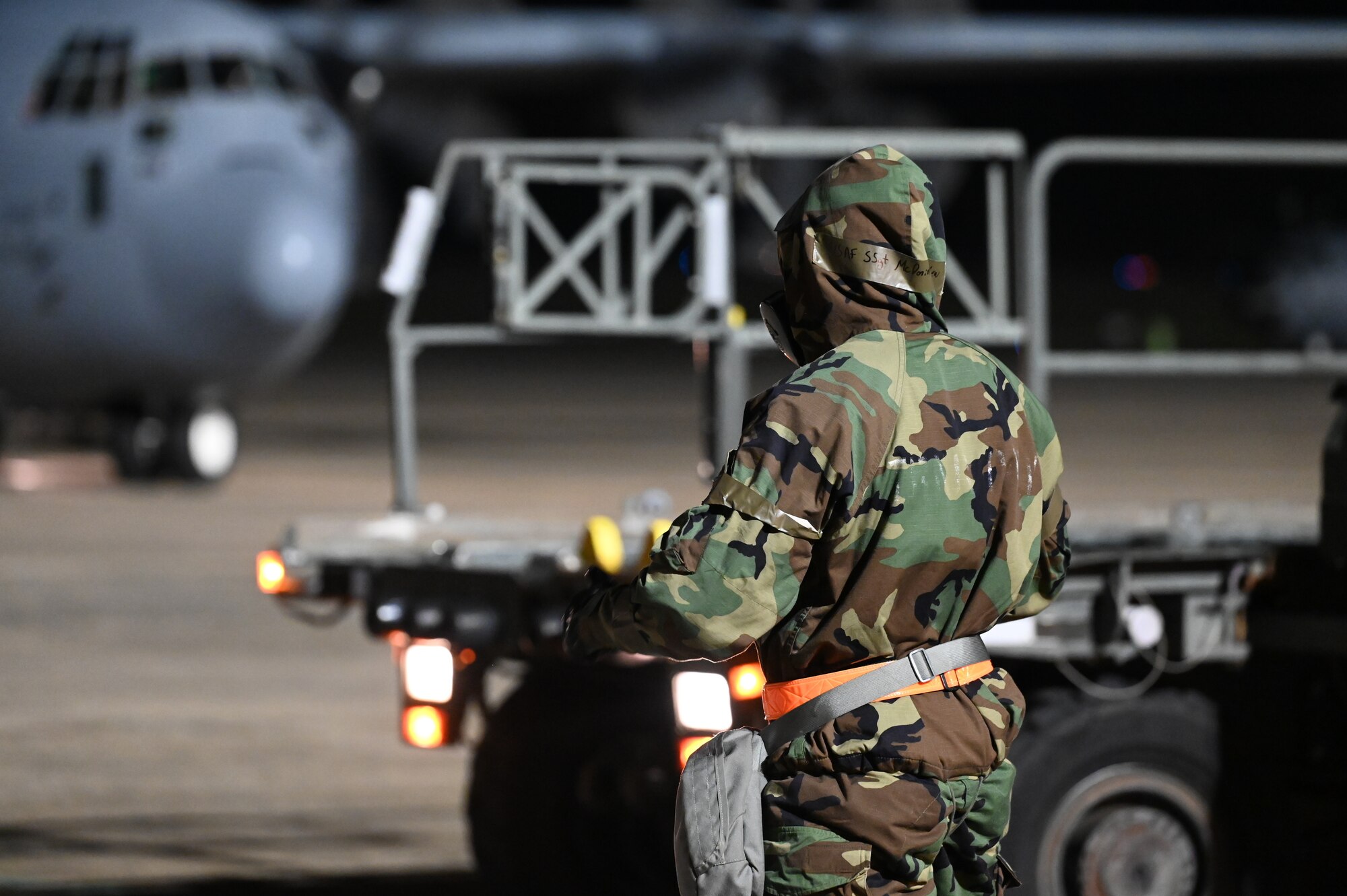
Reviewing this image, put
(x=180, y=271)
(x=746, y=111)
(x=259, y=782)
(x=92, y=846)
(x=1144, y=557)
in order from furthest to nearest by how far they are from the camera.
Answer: (x=746, y=111) → (x=180, y=271) → (x=259, y=782) → (x=92, y=846) → (x=1144, y=557)

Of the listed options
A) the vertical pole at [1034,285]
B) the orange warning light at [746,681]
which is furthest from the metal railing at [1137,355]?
the orange warning light at [746,681]

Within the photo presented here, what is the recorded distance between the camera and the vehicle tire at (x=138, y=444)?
1603 cm

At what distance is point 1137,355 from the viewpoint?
5.39 metres

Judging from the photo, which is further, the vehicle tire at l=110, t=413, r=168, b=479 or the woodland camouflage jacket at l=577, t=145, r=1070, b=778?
the vehicle tire at l=110, t=413, r=168, b=479

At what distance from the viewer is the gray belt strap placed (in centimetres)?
265

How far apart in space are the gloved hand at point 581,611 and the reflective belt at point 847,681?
26 centimetres

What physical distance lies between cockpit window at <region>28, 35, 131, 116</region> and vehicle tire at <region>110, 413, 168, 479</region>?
2545 mm

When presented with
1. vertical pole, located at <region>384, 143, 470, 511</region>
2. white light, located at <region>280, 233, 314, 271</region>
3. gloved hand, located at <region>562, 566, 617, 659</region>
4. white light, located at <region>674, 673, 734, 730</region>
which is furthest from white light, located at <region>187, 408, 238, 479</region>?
gloved hand, located at <region>562, 566, 617, 659</region>

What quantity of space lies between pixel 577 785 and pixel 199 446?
11.6 metres

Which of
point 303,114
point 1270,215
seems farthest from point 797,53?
point 1270,215

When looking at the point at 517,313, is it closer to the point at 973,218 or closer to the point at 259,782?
the point at 259,782

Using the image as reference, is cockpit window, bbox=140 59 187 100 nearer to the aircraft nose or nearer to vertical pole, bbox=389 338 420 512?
the aircraft nose

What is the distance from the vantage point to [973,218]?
6731 cm

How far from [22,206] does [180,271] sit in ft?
4.57
